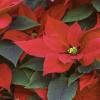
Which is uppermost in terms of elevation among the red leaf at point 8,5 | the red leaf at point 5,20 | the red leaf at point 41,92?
the red leaf at point 8,5

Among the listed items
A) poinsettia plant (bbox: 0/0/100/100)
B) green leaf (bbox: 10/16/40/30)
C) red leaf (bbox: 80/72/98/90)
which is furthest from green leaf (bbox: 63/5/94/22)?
red leaf (bbox: 80/72/98/90)

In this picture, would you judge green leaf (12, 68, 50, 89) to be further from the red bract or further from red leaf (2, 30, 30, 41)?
the red bract

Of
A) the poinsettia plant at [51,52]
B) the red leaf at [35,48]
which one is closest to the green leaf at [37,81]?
the poinsettia plant at [51,52]

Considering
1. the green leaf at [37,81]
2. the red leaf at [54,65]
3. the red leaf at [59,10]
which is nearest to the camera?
the red leaf at [54,65]

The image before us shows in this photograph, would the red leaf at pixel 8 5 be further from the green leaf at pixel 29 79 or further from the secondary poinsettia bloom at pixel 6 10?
the green leaf at pixel 29 79

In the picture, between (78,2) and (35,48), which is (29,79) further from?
(78,2)

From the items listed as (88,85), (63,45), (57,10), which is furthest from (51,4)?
(88,85)
